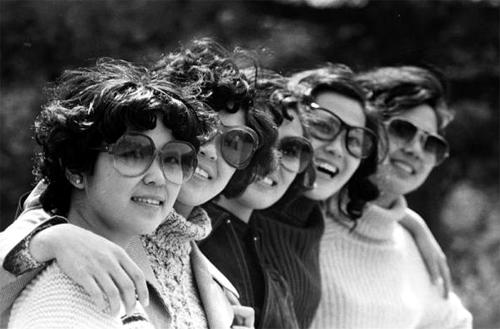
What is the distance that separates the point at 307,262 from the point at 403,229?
108 cm

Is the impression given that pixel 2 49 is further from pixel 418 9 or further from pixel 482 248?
pixel 482 248

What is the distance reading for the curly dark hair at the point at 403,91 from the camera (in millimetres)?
4828

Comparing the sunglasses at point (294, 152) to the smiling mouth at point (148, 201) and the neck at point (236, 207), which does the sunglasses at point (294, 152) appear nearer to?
the neck at point (236, 207)

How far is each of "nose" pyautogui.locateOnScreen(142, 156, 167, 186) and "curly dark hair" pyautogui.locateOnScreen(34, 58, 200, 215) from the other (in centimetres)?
9

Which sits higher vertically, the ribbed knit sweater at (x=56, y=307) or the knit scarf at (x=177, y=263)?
the ribbed knit sweater at (x=56, y=307)

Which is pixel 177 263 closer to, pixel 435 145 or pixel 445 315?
pixel 435 145

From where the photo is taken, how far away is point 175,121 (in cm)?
285

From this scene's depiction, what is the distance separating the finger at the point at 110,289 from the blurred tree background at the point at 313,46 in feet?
13.1

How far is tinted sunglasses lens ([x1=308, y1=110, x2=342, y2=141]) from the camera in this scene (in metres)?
4.16

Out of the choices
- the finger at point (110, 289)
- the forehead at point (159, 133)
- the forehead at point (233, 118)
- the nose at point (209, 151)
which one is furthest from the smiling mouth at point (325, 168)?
the finger at point (110, 289)

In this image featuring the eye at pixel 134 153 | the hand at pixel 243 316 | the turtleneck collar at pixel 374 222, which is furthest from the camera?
the turtleneck collar at pixel 374 222

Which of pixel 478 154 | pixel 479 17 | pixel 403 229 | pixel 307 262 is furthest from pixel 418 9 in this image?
pixel 307 262

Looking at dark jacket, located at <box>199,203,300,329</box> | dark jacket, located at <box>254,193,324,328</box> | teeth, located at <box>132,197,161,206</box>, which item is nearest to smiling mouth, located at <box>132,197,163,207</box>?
teeth, located at <box>132,197,161,206</box>

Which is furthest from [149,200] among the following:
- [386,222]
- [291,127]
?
[386,222]
